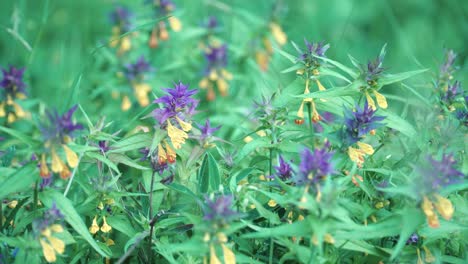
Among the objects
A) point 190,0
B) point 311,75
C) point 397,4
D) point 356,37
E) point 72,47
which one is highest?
point 397,4

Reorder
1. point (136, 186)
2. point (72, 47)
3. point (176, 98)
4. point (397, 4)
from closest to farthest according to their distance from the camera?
point (176, 98), point (136, 186), point (72, 47), point (397, 4)

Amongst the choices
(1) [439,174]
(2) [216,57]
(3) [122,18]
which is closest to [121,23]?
(3) [122,18]

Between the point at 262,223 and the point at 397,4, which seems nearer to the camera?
the point at 262,223

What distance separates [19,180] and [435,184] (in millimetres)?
1075

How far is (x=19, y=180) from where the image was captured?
1.66 m

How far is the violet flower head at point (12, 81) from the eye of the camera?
2318mm

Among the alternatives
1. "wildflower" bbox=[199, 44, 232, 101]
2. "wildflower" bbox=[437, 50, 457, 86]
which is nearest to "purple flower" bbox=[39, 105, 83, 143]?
"wildflower" bbox=[437, 50, 457, 86]

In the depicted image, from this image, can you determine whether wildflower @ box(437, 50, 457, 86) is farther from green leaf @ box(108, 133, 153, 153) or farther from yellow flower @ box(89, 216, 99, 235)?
yellow flower @ box(89, 216, 99, 235)

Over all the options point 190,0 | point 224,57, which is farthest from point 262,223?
point 190,0

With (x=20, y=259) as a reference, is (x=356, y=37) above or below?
above

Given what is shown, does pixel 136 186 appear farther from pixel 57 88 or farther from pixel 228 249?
pixel 57 88

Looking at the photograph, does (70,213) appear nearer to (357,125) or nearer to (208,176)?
(208,176)

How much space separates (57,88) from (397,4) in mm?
3266

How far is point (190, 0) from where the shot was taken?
195 inches
